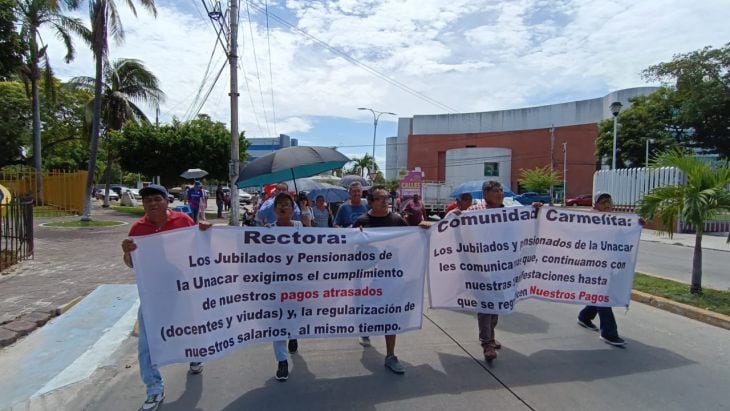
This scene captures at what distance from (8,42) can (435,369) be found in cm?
1640

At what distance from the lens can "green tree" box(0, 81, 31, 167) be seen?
27484 millimetres

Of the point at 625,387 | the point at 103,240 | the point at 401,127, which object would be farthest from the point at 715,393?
the point at 401,127

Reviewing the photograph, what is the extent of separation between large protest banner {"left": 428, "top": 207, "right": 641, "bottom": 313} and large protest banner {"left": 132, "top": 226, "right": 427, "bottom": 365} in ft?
1.42

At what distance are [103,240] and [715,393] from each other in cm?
1486

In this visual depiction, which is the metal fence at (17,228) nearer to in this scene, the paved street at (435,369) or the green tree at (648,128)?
the paved street at (435,369)

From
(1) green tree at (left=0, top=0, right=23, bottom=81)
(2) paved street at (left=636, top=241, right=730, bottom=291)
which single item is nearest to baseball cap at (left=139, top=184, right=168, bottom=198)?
(2) paved street at (left=636, top=241, right=730, bottom=291)

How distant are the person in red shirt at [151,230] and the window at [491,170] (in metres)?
61.7

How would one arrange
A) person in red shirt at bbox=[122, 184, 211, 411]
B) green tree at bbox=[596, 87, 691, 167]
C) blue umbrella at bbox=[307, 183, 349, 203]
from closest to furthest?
1. person in red shirt at bbox=[122, 184, 211, 411]
2. blue umbrella at bbox=[307, 183, 349, 203]
3. green tree at bbox=[596, 87, 691, 167]

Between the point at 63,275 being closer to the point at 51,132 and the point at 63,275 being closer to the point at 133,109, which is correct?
the point at 133,109

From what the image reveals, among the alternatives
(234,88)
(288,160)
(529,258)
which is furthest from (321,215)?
(234,88)

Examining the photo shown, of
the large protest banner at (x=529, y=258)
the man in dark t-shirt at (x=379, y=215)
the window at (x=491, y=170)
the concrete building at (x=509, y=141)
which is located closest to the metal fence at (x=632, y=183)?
the large protest banner at (x=529, y=258)

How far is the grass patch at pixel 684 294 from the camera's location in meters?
6.54

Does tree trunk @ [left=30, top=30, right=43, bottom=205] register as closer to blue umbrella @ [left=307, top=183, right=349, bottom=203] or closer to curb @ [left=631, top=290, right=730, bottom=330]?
blue umbrella @ [left=307, top=183, right=349, bottom=203]

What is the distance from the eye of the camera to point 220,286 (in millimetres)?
4078
